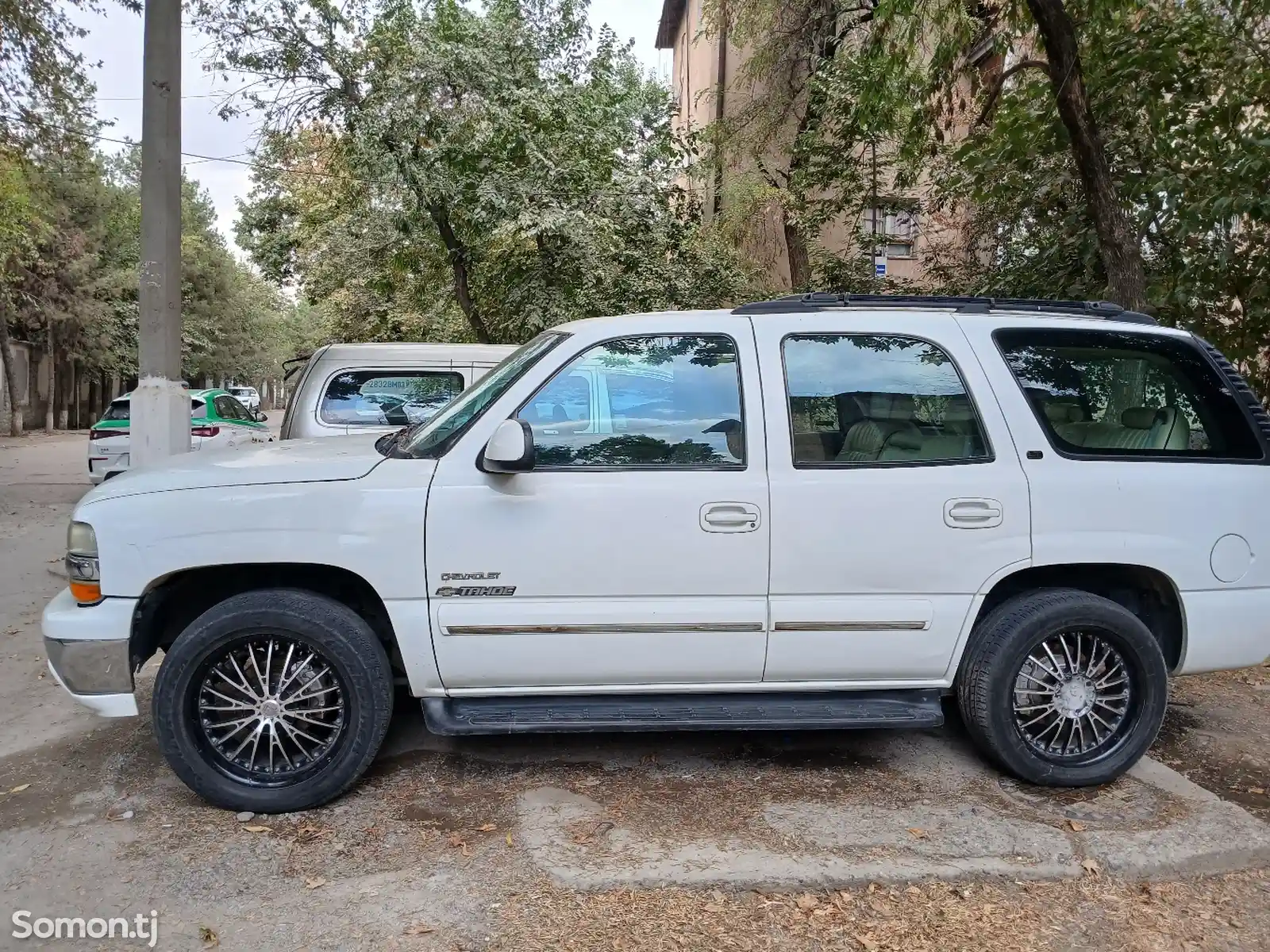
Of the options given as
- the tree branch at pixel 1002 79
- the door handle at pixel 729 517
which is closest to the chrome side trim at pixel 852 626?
the door handle at pixel 729 517

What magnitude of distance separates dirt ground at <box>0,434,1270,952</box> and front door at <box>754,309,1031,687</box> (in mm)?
679

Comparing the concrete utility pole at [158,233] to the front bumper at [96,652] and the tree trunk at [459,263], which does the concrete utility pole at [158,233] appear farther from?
the tree trunk at [459,263]

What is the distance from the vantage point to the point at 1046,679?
390 cm

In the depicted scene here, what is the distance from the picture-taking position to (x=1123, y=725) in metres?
3.95

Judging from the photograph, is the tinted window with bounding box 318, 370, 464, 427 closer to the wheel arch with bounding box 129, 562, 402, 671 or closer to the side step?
the wheel arch with bounding box 129, 562, 402, 671

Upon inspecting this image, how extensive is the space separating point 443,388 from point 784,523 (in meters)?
4.57

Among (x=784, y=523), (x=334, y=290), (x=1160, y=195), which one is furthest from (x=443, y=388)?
(x=334, y=290)

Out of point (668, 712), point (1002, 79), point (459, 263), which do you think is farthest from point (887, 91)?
point (668, 712)

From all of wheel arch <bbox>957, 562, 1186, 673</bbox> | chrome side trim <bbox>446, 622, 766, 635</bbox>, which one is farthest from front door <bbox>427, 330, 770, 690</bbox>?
wheel arch <bbox>957, 562, 1186, 673</bbox>

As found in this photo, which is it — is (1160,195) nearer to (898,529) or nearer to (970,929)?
(898,529)

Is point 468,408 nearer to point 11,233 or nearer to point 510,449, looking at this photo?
point 510,449

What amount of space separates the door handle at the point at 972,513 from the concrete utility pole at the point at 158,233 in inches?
235

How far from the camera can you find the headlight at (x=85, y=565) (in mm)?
3551

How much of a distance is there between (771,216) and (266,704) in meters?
13.1
